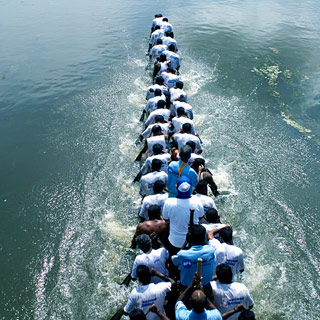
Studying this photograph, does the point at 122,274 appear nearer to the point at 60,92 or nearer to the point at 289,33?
the point at 60,92

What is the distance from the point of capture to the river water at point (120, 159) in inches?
223

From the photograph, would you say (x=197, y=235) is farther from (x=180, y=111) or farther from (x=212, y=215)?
(x=180, y=111)

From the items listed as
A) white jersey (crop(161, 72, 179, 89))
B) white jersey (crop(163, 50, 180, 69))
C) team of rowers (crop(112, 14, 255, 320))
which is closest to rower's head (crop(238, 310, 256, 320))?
team of rowers (crop(112, 14, 255, 320))

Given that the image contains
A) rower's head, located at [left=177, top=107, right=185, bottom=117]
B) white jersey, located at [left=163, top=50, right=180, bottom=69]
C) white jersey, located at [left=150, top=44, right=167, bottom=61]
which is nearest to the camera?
rower's head, located at [left=177, top=107, right=185, bottom=117]

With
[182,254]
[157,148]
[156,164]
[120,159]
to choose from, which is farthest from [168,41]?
[182,254]

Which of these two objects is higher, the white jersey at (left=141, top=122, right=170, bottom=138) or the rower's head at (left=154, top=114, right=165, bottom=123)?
the rower's head at (left=154, top=114, right=165, bottom=123)

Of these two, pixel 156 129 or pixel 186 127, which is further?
pixel 186 127

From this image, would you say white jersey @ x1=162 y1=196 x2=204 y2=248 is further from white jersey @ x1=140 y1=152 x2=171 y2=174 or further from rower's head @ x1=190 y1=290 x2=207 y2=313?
white jersey @ x1=140 y1=152 x2=171 y2=174

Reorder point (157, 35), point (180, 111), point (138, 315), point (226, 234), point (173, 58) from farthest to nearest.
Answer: point (157, 35) → point (173, 58) → point (180, 111) → point (226, 234) → point (138, 315)

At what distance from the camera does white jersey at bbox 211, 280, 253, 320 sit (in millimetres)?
Answer: 3904

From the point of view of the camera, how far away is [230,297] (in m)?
3.91

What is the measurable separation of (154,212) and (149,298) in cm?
161

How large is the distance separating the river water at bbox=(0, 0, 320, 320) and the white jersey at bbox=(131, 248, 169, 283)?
130cm

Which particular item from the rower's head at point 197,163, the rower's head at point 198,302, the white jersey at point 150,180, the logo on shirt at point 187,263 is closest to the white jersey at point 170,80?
the rower's head at point 197,163
